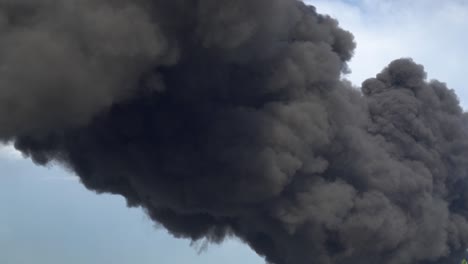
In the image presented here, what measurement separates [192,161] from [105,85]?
1004 cm

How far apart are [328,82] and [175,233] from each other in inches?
556

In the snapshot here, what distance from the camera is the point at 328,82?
1681 inches

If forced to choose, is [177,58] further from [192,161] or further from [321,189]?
[321,189]

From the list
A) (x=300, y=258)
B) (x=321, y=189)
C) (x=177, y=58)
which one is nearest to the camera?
(x=177, y=58)

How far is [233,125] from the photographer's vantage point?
37625 mm

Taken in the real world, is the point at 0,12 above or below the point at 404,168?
below

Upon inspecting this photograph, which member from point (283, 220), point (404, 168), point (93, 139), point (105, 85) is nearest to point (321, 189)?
point (283, 220)

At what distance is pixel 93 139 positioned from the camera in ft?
123

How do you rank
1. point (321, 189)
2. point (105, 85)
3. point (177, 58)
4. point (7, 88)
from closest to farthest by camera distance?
1. point (7, 88)
2. point (105, 85)
3. point (177, 58)
4. point (321, 189)

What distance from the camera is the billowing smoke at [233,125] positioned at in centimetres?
2800

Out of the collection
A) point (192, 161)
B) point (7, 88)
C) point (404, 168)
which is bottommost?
point (7, 88)

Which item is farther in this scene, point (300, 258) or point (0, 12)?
point (300, 258)

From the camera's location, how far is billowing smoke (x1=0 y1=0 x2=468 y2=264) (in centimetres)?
2800

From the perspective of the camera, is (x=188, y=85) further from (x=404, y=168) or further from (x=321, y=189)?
(x=404, y=168)
